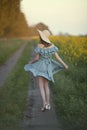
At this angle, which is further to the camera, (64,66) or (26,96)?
(26,96)

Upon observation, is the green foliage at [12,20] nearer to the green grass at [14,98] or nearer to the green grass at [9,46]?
the green grass at [9,46]

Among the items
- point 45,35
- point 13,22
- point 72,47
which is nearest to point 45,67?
point 45,35

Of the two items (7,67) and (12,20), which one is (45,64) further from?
(7,67)

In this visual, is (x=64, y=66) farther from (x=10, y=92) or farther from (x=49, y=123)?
(x=10, y=92)

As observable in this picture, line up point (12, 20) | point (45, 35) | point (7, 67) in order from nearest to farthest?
point (45, 35) → point (12, 20) → point (7, 67)

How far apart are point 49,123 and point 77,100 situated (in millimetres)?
858

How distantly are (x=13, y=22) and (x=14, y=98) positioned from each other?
112cm

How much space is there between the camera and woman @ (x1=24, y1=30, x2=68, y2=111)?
5238 mm

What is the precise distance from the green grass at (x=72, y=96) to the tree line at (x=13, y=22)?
0.75 meters

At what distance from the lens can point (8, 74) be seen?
786 centimetres

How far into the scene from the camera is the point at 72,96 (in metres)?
5.84

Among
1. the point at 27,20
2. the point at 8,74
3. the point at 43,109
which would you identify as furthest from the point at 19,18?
the point at 8,74

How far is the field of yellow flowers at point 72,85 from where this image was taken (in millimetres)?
5129

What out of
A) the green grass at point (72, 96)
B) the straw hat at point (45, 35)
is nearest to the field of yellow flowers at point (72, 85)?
the green grass at point (72, 96)
